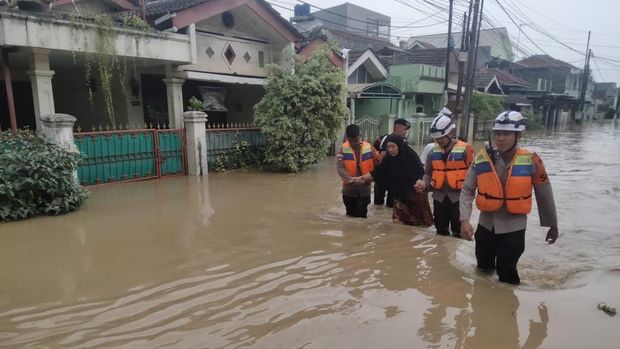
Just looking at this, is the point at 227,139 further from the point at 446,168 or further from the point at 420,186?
the point at 446,168

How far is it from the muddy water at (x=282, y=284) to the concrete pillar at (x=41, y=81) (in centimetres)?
306

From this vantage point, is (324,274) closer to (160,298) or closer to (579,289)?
(160,298)

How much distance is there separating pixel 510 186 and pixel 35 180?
6485 millimetres

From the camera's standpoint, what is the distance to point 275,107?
11.9 metres

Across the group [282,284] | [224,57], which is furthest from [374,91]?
[282,284]

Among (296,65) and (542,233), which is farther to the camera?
(296,65)

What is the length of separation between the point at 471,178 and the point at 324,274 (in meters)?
1.73

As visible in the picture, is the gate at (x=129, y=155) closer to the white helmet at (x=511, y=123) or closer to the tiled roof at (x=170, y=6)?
Result: the tiled roof at (x=170, y=6)

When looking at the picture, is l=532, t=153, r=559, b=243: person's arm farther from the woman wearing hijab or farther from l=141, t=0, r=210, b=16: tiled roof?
l=141, t=0, r=210, b=16: tiled roof

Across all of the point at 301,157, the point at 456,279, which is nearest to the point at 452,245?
the point at 456,279

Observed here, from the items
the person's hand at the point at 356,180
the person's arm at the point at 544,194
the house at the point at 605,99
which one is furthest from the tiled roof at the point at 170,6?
the house at the point at 605,99

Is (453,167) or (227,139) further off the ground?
(453,167)

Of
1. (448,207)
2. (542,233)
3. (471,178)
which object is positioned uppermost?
(471,178)

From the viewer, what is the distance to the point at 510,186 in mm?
3680
